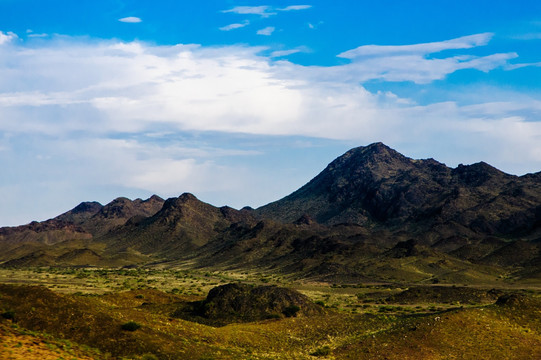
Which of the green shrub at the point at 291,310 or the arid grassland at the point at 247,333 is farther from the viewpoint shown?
the green shrub at the point at 291,310

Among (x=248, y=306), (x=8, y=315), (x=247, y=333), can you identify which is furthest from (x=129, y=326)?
(x=248, y=306)

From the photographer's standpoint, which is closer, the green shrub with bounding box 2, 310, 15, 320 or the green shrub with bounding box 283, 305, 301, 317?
the green shrub with bounding box 2, 310, 15, 320

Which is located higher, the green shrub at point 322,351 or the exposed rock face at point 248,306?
the exposed rock face at point 248,306

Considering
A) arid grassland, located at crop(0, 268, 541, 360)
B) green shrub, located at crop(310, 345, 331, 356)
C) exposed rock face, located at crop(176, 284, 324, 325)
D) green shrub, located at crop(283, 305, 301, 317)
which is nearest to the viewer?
arid grassland, located at crop(0, 268, 541, 360)

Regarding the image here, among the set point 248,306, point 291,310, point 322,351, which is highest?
point 248,306

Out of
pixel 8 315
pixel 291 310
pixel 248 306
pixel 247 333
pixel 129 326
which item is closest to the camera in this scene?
pixel 8 315

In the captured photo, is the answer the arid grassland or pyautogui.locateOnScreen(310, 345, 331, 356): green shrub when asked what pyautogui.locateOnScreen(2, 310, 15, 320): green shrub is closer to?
the arid grassland

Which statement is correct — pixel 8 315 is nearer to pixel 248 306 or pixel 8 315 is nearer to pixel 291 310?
pixel 248 306

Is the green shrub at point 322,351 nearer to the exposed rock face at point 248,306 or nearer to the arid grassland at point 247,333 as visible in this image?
the arid grassland at point 247,333

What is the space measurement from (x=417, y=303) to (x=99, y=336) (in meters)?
61.1

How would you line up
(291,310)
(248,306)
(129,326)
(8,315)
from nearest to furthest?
(8,315) → (129,326) → (291,310) → (248,306)

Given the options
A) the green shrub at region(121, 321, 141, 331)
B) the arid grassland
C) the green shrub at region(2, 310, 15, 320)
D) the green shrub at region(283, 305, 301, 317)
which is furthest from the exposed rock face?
the green shrub at region(2, 310, 15, 320)

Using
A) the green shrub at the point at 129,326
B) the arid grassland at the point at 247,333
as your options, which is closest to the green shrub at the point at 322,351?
the arid grassland at the point at 247,333

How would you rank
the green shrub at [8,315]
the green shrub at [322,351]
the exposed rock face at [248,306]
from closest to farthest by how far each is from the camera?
the green shrub at [8,315]
the green shrub at [322,351]
the exposed rock face at [248,306]
